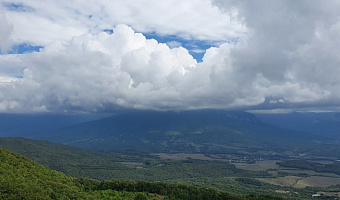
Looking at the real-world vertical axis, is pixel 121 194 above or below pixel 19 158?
below

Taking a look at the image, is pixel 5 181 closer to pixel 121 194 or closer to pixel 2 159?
pixel 2 159

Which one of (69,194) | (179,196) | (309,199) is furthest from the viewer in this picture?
(309,199)

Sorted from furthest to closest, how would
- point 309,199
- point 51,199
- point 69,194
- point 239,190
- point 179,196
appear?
point 239,190, point 309,199, point 179,196, point 69,194, point 51,199

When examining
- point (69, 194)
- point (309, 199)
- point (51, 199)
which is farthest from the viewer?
point (309, 199)

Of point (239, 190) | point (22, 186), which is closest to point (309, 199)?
point (239, 190)

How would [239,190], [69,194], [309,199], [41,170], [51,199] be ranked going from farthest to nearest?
[239,190], [309,199], [41,170], [69,194], [51,199]

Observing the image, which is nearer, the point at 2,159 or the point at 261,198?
the point at 2,159

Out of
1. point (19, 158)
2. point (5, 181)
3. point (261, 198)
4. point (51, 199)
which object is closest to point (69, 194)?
point (51, 199)

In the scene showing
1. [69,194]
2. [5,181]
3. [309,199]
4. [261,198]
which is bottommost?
[309,199]

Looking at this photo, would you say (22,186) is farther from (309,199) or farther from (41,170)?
(309,199)
